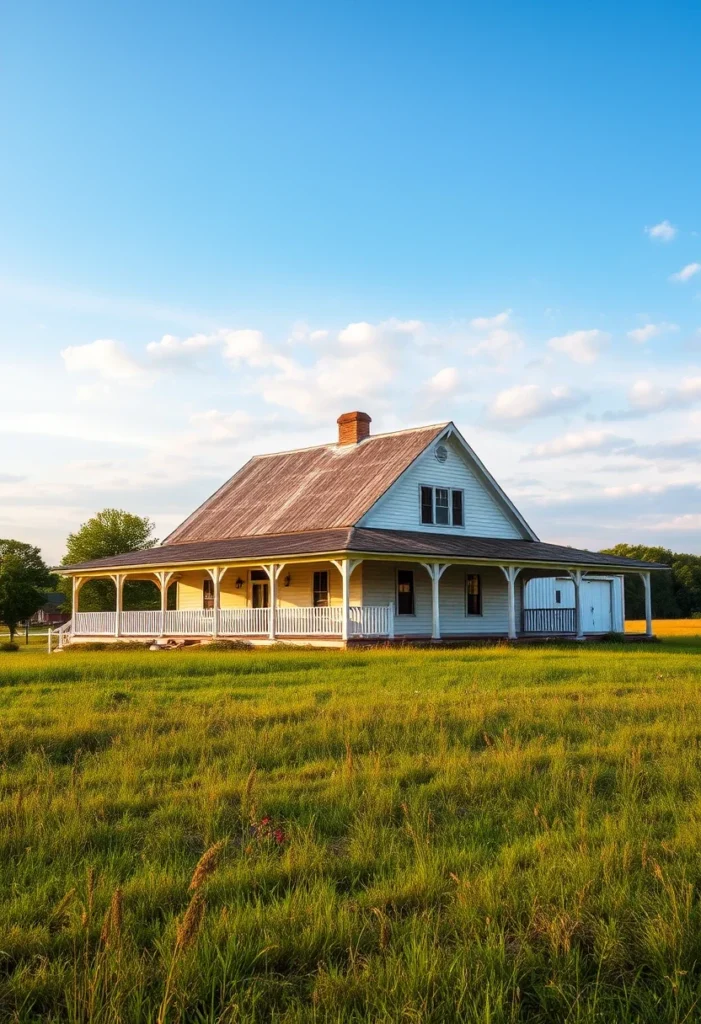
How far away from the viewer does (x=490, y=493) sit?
37094 millimetres

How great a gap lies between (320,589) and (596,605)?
1650 centimetres

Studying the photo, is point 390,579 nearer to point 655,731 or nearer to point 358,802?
point 655,731

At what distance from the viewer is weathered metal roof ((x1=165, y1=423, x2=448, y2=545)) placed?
109 feet

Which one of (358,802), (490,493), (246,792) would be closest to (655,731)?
(358,802)

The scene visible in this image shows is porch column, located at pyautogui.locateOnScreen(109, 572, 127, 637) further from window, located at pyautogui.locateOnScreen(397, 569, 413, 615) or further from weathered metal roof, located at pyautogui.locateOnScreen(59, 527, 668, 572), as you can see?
window, located at pyautogui.locateOnScreen(397, 569, 413, 615)

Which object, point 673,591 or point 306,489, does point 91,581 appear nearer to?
point 306,489

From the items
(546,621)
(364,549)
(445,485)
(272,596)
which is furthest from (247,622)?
(546,621)

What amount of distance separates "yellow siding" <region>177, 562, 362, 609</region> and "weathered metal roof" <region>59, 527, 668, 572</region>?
1289mm

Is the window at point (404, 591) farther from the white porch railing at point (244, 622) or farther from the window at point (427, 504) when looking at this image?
the white porch railing at point (244, 622)

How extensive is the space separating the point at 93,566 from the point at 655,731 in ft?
98.0

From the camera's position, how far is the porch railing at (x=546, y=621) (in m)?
35.5

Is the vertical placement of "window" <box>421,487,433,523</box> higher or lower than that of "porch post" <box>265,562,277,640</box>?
higher

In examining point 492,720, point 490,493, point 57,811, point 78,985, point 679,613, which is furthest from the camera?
point 679,613

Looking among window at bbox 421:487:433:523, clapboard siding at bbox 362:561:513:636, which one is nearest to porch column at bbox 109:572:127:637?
clapboard siding at bbox 362:561:513:636
